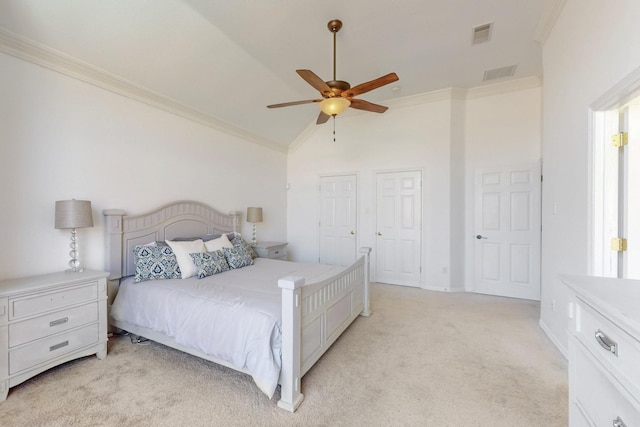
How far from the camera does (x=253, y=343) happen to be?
1.89m

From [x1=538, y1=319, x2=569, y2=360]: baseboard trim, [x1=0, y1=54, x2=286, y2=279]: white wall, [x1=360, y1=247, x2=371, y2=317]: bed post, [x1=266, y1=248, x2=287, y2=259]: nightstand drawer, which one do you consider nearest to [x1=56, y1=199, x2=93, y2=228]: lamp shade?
[x1=0, y1=54, x2=286, y2=279]: white wall

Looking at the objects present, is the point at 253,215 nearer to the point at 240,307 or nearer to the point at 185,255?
the point at 185,255

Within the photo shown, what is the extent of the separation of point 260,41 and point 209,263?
8.31 feet

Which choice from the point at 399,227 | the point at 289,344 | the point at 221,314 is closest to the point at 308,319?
the point at 289,344

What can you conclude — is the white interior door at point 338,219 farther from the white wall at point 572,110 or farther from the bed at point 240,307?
the white wall at point 572,110

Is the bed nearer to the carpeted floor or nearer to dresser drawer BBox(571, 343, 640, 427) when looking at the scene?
the carpeted floor

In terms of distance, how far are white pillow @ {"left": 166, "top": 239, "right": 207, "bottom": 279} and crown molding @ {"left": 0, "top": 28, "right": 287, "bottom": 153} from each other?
5.62 ft

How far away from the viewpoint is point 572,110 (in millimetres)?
2365

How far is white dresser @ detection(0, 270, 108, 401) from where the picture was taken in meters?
1.93

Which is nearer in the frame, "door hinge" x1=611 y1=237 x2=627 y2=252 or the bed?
the bed

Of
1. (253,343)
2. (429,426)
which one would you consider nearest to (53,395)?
(253,343)

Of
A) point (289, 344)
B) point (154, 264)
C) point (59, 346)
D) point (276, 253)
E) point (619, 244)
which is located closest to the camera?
point (289, 344)

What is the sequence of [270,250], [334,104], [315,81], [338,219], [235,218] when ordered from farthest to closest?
1. [338,219]
2. [270,250]
3. [235,218]
4. [334,104]
5. [315,81]

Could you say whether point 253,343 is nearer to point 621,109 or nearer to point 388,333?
point 388,333
